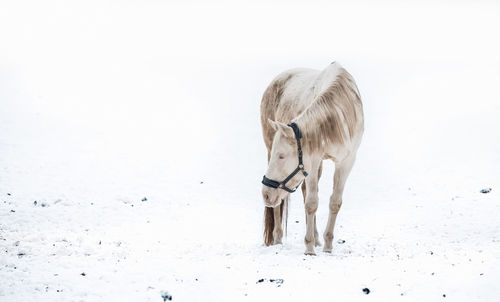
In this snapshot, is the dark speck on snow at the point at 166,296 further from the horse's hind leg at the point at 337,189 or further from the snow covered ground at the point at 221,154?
the horse's hind leg at the point at 337,189

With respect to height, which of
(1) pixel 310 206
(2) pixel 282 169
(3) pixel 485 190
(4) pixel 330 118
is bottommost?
(3) pixel 485 190

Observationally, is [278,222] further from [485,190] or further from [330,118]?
[485,190]

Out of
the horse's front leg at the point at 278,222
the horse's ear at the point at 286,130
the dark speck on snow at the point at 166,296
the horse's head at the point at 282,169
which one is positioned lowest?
the dark speck on snow at the point at 166,296

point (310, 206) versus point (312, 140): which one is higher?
point (312, 140)

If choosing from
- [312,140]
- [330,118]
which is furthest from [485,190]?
[312,140]

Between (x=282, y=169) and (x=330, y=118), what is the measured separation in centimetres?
96

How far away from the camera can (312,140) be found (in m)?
7.03

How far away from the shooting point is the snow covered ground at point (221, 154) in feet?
20.6

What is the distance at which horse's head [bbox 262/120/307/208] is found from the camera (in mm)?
6969

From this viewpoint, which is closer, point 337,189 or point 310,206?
point 310,206

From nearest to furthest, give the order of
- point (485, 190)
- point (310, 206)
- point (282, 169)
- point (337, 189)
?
point (282, 169)
point (310, 206)
point (337, 189)
point (485, 190)

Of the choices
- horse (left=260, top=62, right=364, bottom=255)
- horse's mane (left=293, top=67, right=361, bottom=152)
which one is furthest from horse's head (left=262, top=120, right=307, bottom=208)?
horse's mane (left=293, top=67, right=361, bottom=152)

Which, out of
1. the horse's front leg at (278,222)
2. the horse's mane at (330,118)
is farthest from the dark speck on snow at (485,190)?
the horse's mane at (330,118)

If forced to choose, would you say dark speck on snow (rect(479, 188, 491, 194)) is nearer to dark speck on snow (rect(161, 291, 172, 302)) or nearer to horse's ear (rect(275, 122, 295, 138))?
horse's ear (rect(275, 122, 295, 138))
